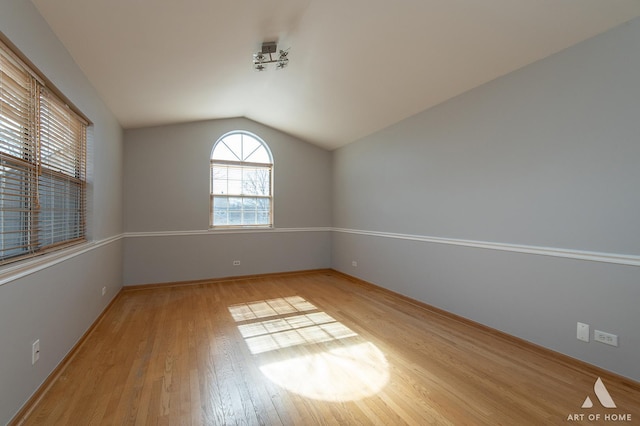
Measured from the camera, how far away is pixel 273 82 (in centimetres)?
368

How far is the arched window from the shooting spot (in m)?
5.11

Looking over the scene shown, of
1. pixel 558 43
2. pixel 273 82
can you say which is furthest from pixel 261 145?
pixel 558 43

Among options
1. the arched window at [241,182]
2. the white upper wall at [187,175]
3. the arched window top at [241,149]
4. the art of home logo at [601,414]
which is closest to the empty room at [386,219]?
the art of home logo at [601,414]

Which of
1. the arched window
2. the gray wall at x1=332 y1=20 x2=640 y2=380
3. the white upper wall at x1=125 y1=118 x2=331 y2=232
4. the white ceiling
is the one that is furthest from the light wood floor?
the white ceiling

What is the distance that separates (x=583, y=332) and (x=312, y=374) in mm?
2146

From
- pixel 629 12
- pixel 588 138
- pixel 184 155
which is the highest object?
pixel 629 12

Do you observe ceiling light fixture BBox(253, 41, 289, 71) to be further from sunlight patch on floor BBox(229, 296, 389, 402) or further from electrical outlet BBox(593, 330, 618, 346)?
electrical outlet BBox(593, 330, 618, 346)

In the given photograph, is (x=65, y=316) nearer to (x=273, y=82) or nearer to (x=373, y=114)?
(x=273, y=82)

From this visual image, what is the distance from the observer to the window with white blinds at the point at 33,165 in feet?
5.33

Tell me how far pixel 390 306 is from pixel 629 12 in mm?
3358

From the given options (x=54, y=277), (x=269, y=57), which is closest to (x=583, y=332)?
(x=269, y=57)

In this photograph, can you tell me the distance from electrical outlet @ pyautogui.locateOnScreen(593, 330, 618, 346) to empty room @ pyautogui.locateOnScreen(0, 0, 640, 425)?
0.02 m

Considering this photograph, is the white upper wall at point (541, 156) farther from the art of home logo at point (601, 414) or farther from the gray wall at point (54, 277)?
the gray wall at point (54, 277)

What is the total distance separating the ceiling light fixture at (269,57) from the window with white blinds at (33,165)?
1.73m
